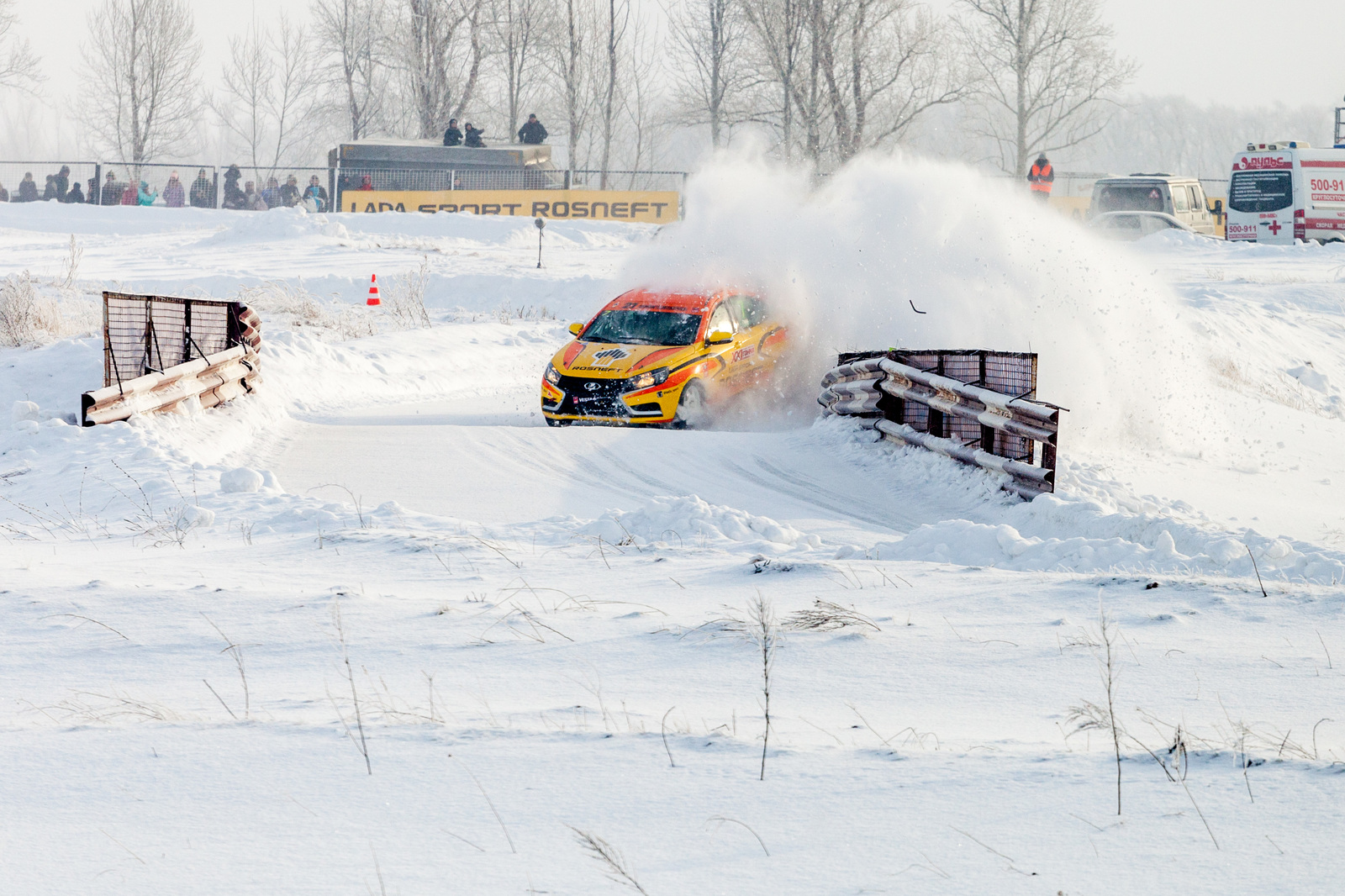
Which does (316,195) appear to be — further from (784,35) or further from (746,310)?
(746,310)

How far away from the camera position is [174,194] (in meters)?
A: 43.0

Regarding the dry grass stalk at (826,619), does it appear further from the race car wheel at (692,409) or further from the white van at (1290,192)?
the white van at (1290,192)

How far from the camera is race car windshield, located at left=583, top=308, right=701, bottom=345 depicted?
1433cm

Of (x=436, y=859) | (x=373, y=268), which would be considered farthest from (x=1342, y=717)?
(x=373, y=268)

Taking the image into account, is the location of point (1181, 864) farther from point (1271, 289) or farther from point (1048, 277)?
point (1271, 289)

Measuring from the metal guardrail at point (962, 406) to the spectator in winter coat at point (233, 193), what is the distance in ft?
114

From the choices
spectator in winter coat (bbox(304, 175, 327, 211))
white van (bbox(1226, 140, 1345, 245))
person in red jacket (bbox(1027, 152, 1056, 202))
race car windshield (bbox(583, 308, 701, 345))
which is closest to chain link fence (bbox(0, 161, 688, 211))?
spectator in winter coat (bbox(304, 175, 327, 211))

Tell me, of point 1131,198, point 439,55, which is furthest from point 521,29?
point 1131,198

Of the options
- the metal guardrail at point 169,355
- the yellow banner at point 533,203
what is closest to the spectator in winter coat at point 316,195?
the yellow banner at point 533,203

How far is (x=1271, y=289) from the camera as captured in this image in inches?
1033

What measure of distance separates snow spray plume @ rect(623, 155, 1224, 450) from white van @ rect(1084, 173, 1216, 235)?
2003 centimetres

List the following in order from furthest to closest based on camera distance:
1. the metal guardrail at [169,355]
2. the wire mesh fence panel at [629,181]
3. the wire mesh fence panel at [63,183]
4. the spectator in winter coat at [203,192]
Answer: the spectator in winter coat at [203,192], the wire mesh fence panel at [63,183], the wire mesh fence panel at [629,181], the metal guardrail at [169,355]

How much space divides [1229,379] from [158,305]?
14464mm

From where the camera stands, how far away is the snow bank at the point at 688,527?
806 centimetres
